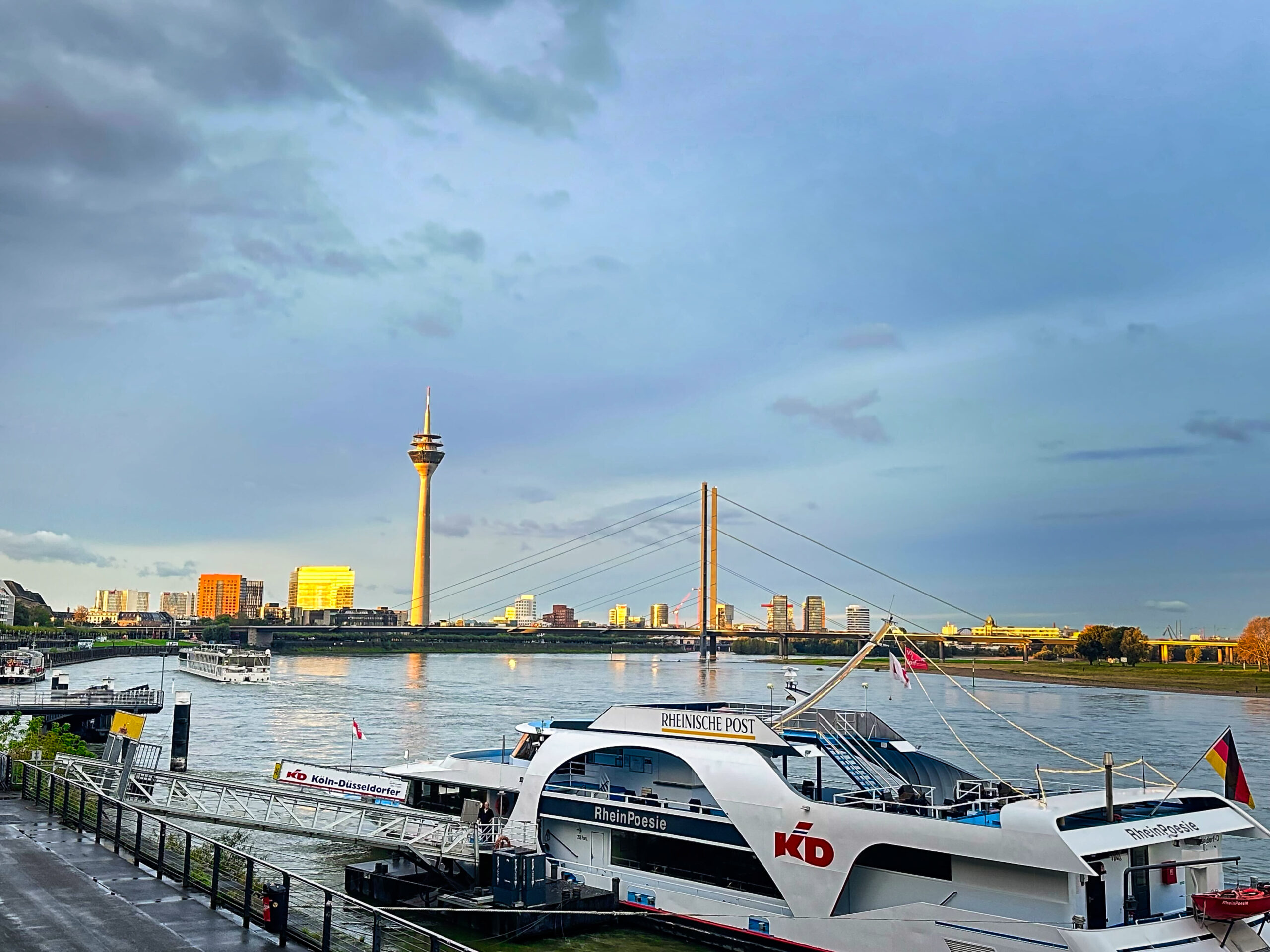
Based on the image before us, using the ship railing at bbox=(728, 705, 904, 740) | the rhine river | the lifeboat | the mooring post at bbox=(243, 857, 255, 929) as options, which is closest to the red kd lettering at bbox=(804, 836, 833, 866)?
the ship railing at bbox=(728, 705, 904, 740)

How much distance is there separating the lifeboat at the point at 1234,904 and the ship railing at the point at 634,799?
715 cm

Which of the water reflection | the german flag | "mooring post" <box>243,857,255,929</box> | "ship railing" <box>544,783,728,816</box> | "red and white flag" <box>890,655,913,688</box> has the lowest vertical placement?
the water reflection

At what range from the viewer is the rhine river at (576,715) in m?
43.2

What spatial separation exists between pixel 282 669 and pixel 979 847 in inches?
4433

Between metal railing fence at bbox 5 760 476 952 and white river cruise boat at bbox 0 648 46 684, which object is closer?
metal railing fence at bbox 5 760 476 952

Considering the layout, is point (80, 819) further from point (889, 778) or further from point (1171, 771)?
point (1171, 771)

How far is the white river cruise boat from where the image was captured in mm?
79125

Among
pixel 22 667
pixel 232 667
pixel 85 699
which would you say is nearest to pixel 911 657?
pixel 85 699

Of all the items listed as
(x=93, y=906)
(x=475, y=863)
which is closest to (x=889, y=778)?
(x=475, y=863)

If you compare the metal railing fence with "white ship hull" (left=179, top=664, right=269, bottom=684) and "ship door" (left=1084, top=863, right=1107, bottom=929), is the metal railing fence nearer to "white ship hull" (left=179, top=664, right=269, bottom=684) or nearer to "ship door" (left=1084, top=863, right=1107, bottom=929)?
"ship door" (left=1084, top=863, right=1107, bottom=929)

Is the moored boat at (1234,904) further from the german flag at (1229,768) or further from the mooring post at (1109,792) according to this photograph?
the german flag at (1229,768)

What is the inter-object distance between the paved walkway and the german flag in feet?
50.0

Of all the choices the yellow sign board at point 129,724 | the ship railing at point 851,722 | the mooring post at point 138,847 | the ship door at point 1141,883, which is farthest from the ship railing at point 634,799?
the yellow sign board at point 129,724

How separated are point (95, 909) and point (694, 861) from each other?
10300mm
